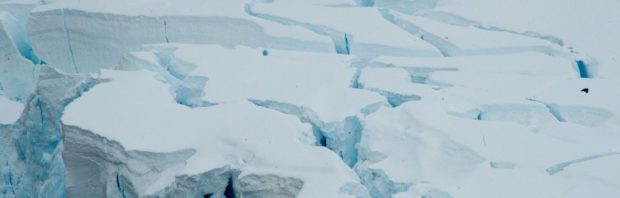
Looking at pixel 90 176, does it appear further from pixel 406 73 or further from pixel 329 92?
pixel 406 73

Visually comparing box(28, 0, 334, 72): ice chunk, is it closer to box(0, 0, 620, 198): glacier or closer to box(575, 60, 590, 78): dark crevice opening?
box(0, 0, 620, 198): glacier

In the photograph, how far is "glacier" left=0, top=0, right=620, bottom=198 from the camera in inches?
104

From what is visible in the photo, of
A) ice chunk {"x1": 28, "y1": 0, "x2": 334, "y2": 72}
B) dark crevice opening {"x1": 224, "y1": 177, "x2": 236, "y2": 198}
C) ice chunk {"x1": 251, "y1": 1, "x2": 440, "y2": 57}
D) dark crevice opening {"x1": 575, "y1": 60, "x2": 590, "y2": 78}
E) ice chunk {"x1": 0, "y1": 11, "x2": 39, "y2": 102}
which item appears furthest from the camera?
ice chunk {"x1": 0, "y1": 11, "x2": 39, "y2": 102}

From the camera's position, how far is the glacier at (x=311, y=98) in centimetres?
264

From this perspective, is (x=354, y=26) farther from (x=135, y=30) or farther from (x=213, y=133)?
(x=213, y=133)

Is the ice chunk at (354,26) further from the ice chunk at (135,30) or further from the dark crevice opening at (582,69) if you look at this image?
the dark crevice opening at (582,69)

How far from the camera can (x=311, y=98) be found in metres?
3.28

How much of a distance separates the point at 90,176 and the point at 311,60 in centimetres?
149

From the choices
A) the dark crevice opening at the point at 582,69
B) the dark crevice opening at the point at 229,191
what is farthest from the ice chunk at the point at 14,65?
the dark crevice opening at the point at 582,69

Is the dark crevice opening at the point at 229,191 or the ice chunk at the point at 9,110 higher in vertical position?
the dark crevice opening at the point at 229,191

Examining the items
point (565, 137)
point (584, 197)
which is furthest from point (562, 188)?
point (565, 137)

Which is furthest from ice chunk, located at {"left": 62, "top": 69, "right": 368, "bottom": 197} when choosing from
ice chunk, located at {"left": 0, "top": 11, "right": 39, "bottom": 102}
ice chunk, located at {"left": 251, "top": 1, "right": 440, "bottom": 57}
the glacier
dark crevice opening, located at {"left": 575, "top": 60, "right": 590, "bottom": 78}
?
dark crevice opening, located at {"left": 575, "top": 60, "right": 590, "bottom": 78}

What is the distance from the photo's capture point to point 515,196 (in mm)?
2383

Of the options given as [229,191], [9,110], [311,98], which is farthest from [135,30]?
[229,191]
